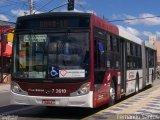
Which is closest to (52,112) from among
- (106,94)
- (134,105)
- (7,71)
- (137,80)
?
(106,94)

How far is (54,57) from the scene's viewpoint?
12328mm

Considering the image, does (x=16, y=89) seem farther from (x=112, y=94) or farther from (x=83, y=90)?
(x=112, y=94)

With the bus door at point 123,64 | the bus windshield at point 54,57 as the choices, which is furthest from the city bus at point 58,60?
the bus door at point 123,64

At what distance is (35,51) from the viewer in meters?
12.6

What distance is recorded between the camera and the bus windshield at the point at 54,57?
12188 mm

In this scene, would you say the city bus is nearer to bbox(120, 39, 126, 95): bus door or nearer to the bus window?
the bus window

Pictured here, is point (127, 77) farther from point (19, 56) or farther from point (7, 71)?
point (7, 71)

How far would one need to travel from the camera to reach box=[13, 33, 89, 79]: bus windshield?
12.2m

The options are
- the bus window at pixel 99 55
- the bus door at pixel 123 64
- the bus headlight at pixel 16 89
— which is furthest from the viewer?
the bus door at pixel 123 64

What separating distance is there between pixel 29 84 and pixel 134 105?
160 inches

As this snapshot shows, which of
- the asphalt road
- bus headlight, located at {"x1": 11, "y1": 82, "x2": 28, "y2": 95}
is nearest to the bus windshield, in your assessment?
bus headlight, located at {"x1": 11, "y1": 82, "x2": 28, "y2": 95}

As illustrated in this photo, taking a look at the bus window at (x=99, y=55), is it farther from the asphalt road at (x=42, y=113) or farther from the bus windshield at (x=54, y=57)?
the asphalt road at (x=42, y=113)

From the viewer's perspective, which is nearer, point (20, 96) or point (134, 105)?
point (20, 96)

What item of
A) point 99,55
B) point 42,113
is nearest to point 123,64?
point 99,55
